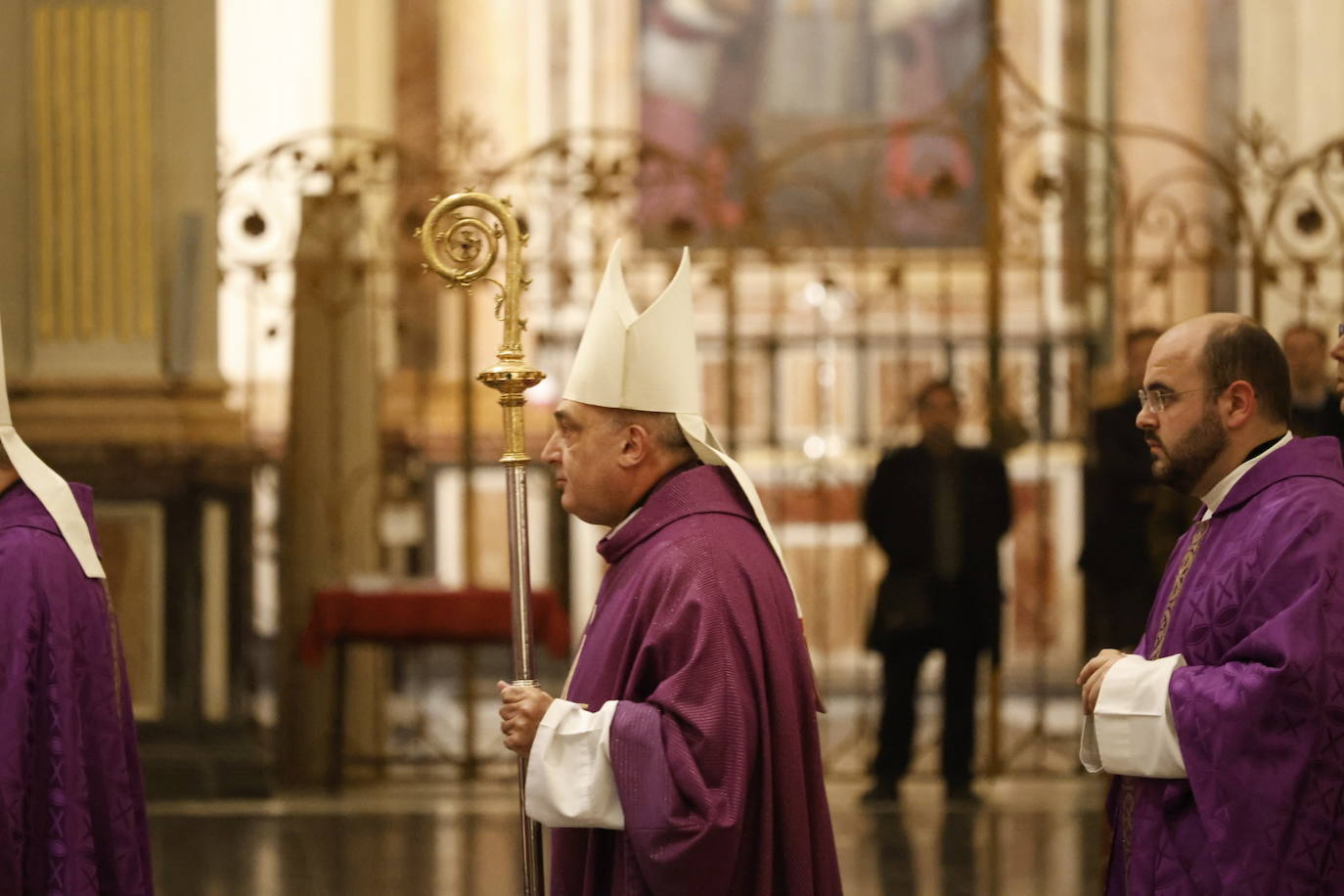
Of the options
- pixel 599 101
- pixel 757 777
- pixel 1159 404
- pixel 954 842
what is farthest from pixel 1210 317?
pixel 599 101

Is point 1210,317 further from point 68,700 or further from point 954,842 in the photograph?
point 954,842

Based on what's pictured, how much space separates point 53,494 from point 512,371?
3.59 ft

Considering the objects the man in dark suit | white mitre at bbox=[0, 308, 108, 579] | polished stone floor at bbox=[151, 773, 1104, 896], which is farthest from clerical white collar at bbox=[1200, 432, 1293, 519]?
the man in dark suit

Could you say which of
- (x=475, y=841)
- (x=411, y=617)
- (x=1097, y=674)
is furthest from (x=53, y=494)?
(x=411, y=617)

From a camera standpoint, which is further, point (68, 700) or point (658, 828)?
point (68, 700)

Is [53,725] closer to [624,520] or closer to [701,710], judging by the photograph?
[624,520]

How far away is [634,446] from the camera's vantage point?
140 inches

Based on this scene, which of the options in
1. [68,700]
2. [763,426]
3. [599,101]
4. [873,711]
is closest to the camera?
[68,700]

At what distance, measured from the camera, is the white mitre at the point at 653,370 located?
353 cm

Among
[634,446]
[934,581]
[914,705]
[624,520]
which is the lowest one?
[914,705]

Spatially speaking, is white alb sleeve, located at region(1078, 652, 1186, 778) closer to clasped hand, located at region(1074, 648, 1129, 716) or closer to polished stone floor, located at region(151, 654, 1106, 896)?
clasped hand, located at region(1074, 648, 1129, 716)

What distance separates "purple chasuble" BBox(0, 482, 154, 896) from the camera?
12.4ft

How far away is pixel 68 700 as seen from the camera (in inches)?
151

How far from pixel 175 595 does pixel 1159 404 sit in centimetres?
556
